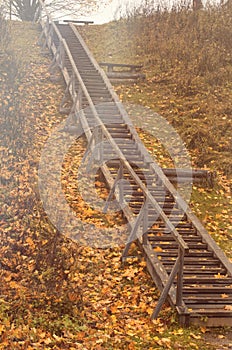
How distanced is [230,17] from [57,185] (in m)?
15.0

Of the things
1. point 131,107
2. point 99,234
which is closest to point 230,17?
point 131,107

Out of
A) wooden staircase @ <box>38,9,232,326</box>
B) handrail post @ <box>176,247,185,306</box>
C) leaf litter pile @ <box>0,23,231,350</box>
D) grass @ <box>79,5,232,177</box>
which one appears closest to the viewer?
leaf litter pile @ <box>0,23,231,350</box>

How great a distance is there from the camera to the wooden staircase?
358 inches

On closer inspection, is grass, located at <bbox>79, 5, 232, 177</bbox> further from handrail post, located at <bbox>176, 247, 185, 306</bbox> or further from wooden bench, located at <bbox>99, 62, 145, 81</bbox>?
handrail post, located at <bbox>176, 247, 185, 306</bbox>

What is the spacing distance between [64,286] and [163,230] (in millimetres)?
2975

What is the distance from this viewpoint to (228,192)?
45.9 ft

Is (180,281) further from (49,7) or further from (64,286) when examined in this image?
(49,7)

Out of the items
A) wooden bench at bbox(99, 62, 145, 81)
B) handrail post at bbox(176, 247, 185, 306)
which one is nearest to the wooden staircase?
handrail post at bbox(176, 247, 185, 306)

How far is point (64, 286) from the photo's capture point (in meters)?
9.27

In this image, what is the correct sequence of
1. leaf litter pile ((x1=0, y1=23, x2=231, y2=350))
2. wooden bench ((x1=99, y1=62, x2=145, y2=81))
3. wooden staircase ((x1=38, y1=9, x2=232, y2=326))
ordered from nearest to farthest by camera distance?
leaf litter pile ((x1=0, y1=23, x2=231, y2=350)), wooden staircase ((x1=38, y1=9, x2=232, y2=326)), wooden bench ((x1=99, y1=62, x2=145, y2=81))

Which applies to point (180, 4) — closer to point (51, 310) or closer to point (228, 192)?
point (228, 192)

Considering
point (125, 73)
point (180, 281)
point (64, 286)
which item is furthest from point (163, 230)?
point (125, 73)

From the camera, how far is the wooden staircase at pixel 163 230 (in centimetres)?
909

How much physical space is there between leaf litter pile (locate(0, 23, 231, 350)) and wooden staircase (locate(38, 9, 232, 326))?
36 centimetres
